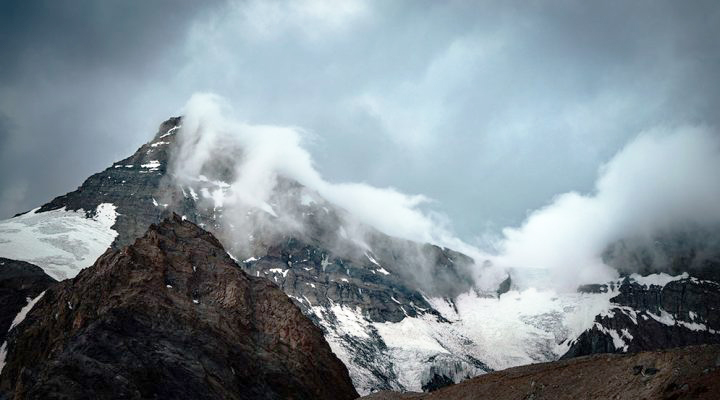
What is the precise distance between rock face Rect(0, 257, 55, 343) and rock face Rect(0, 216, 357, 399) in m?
12.1

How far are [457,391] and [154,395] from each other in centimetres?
3563

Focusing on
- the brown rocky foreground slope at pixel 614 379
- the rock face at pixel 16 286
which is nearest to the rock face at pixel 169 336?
the rock face at pixel 16 286

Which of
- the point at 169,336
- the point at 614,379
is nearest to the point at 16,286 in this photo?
Result: the point at 169,336

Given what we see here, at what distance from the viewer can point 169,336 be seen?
306 feet

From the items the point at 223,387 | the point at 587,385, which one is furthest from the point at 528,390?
the point at 223,387

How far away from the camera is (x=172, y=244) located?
132625mm

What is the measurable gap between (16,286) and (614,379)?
155 metres

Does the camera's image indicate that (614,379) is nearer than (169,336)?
Yes

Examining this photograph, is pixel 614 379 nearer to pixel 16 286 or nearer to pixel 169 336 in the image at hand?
pixel 169 336

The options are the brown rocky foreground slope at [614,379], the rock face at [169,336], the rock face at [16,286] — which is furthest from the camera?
the rock face at [16,286]

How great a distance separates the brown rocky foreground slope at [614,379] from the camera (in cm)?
4728

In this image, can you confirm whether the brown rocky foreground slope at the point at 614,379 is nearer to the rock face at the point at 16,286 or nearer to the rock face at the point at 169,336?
the rock face at the point at 169,336

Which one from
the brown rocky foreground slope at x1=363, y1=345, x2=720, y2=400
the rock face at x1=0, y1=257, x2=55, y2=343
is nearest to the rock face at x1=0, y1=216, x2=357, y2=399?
the rock face at x1=0, y1=257, x2=55, y2=343

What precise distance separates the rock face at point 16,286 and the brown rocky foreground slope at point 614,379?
11526cm
